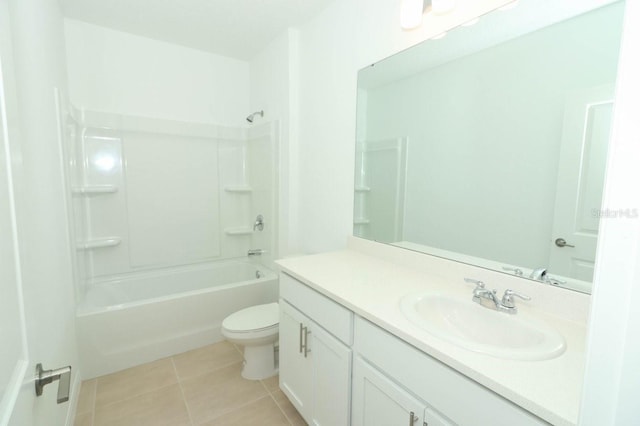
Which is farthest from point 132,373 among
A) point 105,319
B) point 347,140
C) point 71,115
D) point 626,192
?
point 626,192

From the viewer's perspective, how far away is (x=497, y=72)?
1266 millimetres

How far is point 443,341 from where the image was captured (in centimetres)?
84

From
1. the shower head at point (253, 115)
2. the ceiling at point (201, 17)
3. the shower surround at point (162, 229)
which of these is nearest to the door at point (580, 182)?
the ceiling at point (201, 17)

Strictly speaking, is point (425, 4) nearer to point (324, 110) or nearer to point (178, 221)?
point (324, 110)

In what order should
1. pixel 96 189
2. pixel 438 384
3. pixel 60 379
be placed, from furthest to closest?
pixel 96 189
pixel 438 384
pixel 60 379

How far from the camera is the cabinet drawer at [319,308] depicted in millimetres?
1166

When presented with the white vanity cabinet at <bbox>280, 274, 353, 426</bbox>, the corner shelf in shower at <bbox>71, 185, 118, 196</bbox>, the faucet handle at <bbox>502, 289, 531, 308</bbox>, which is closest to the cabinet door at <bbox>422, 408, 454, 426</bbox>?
the white vanity cabinet at <bbox>280, 274, 353, 426</bbox>

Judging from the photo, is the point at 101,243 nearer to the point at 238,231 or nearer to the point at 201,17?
the point at 238,231

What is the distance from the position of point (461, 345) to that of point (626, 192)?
599 mm

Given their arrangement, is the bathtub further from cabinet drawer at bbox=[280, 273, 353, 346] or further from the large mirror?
the large mirror

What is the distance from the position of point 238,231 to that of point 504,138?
256 cm

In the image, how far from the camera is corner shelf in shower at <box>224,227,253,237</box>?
3082 millimetres

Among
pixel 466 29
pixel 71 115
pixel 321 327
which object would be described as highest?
pixel 466 29

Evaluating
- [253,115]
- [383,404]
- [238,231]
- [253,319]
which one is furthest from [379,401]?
[253,115]
